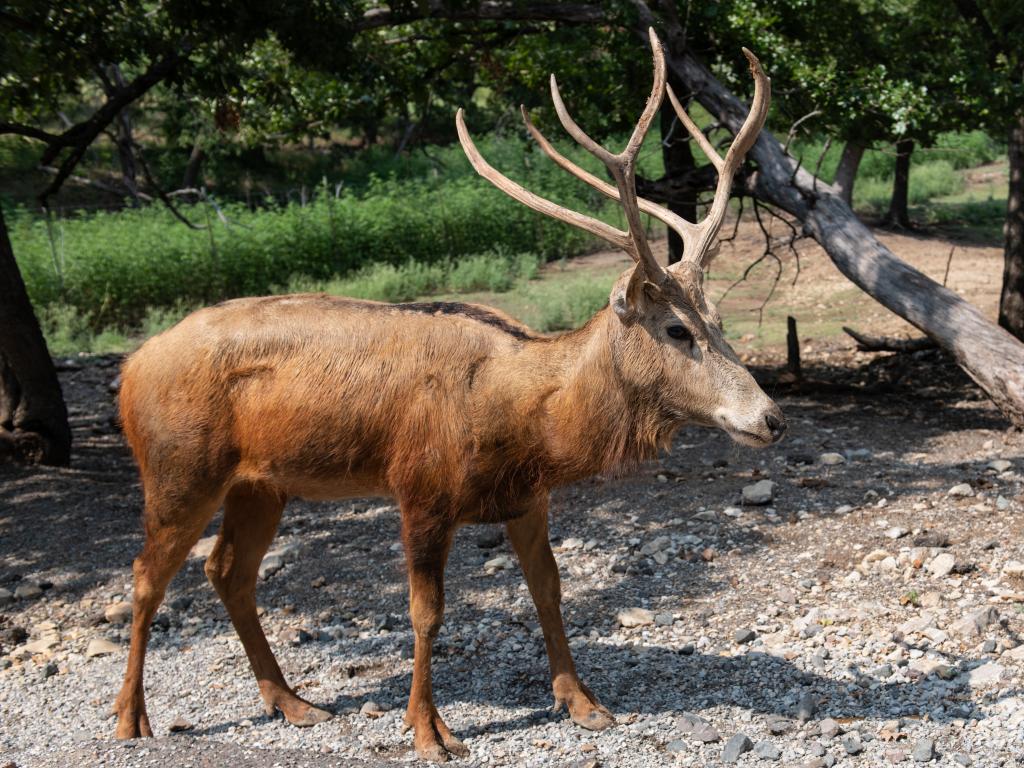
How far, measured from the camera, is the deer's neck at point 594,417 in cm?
414

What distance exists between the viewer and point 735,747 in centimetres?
422

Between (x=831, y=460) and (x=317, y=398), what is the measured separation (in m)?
4.47

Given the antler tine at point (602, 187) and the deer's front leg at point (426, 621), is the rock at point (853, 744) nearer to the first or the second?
the deer's front leg at point (426, 621)

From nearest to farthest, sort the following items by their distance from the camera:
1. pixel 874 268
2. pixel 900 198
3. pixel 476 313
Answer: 1. pixel 476 313
2. pixel 874 268
3. pixel 900 198

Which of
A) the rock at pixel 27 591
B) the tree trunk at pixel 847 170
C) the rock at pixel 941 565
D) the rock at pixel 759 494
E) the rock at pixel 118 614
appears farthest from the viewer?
the tree trunk at pixel 847 170

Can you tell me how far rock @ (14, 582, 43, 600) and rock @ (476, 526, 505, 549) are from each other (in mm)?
2525

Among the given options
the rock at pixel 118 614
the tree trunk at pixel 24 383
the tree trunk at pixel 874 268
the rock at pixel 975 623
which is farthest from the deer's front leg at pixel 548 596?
the tree trunk at pixel 24 383

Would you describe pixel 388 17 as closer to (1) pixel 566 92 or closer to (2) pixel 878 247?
(1) pixel 566 92

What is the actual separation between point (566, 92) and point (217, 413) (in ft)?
19.7

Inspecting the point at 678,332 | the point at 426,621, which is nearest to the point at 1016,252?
the point at 678,332

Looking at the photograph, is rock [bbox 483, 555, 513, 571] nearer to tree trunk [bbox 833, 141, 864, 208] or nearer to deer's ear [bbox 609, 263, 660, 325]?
deer's ear [bbox 609, 263, 660, 325]

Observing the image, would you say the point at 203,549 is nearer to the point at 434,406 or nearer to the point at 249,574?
the point at 249,574

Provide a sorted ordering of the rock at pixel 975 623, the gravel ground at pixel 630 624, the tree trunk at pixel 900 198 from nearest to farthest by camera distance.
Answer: the gravel ground at pixel 630 624, the rock at pixel 975 623, the tree trunk at pixel 900 198

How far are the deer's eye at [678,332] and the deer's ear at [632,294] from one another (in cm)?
13
